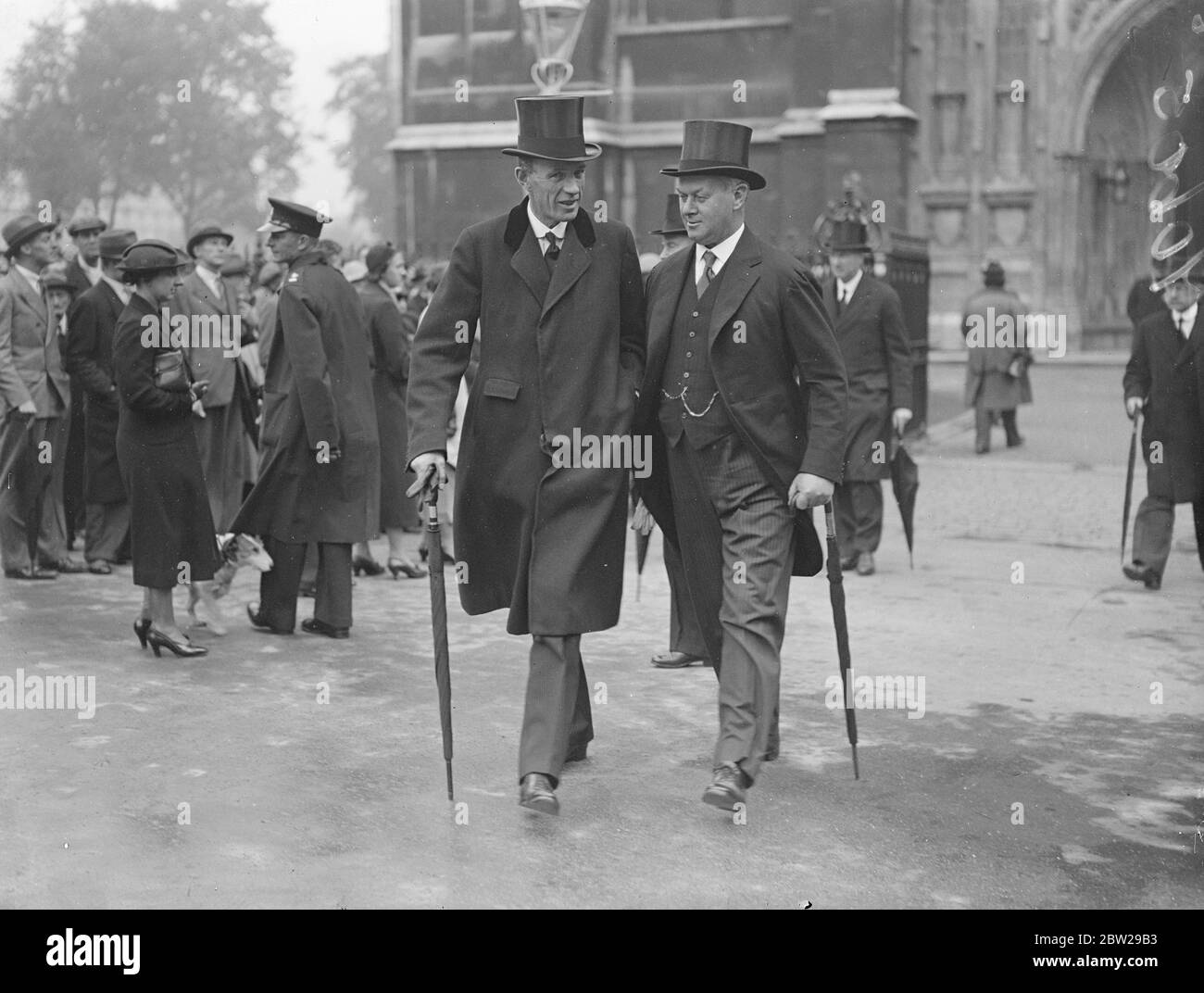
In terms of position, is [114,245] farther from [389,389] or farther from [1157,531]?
[1157,531]

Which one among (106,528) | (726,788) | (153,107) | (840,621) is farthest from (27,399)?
(153,107)

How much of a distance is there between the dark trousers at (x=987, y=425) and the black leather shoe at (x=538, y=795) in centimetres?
1252

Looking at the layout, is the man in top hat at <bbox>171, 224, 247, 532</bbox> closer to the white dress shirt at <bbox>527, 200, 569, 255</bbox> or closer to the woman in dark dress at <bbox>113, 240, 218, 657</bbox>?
the woman in dark dress at <bbox>113, 240, 218, 657</bbox>

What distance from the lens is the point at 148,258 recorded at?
8.25m

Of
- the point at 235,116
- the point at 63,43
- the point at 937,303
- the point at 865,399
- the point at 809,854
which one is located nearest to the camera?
the point at 809,854

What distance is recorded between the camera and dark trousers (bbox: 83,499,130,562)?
434 inches

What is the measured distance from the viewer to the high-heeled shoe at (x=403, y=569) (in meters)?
10.8

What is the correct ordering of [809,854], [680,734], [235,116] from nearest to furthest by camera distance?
[809,854]
[680,734]
[235,116]

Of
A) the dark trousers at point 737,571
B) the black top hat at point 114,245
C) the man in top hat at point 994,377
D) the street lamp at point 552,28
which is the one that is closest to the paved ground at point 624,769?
the dark trousers at point 737,571

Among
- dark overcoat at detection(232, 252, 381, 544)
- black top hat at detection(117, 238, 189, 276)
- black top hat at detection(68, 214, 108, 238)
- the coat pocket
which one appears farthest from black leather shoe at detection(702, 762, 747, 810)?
black top hat at detection(68, 214, 108, 238)

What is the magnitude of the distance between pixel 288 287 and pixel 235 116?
35948 millimetres

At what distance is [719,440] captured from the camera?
6027mm
